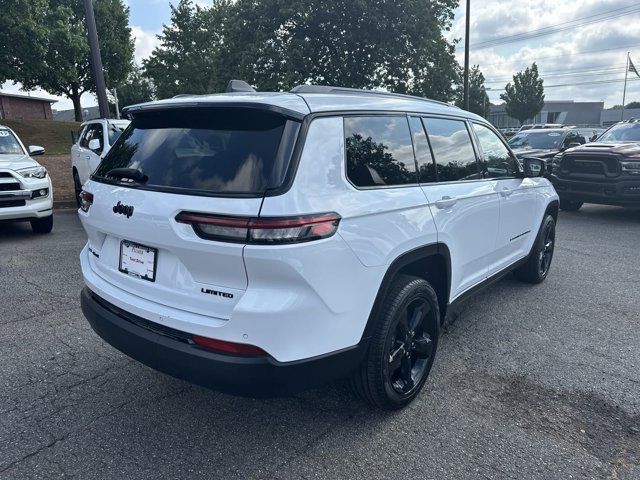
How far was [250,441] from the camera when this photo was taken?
8.73 feet

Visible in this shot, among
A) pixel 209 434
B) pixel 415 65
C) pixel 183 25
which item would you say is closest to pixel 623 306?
pixel 209 434

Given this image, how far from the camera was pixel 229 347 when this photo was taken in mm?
2195

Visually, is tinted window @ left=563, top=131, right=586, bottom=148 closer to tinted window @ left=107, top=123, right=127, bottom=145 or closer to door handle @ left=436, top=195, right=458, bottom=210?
door handle @ left=436, top=195, right=458, bottom=210

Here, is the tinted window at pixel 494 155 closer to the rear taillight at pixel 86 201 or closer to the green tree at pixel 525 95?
the rear taillight at pixel 86 201

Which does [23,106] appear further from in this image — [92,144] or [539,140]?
[539,140]

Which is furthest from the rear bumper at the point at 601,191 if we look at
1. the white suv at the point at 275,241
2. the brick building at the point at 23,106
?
the brick building at the point at 23,106

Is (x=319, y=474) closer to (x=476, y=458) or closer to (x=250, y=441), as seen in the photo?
(x=250, y=441)

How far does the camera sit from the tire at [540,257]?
507 centimetres

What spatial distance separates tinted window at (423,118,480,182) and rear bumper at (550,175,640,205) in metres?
6.28

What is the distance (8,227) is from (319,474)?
824 cm

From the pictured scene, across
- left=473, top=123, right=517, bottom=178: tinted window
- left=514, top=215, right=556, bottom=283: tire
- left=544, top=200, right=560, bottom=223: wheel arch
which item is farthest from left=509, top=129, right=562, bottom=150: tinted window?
left=473, top=123, right=517, bottom=178: tinted window

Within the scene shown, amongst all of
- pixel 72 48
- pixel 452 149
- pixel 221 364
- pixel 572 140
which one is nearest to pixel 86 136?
pixel 452 149

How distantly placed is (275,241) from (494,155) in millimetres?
2830

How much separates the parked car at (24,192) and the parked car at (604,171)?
Result: 9.42 meters
